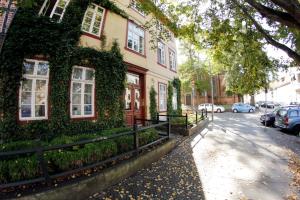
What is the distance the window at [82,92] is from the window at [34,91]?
1225mm

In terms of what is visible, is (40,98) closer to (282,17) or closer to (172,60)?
(282,17)

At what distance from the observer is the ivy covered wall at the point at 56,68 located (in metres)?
8.71

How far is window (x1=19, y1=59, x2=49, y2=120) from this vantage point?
9141 millimetres

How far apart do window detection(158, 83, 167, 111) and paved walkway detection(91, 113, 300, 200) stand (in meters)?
7.62

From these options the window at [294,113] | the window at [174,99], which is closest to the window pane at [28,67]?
the window at [174,99]

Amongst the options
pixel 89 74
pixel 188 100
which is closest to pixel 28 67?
pixel 89 74

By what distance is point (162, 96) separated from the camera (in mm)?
18344

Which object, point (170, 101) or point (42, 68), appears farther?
point (170, 101)

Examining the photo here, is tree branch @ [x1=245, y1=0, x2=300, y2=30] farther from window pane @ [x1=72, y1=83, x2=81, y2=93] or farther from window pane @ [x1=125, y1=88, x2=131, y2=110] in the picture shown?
window pane @ [x1=125, y1=88, x2=131, y2=110]

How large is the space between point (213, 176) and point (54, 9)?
897 centimetres

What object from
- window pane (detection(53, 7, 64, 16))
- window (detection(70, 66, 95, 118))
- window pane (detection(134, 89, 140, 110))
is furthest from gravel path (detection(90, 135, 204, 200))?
window pane (detection(53, 7, 64, 16))

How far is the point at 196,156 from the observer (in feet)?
29.4

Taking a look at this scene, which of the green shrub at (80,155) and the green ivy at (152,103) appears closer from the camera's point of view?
the green shrub at (80,155)

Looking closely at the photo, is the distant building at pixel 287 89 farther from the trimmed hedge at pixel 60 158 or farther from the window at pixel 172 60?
the trimmed hedge at pixel 60 158
